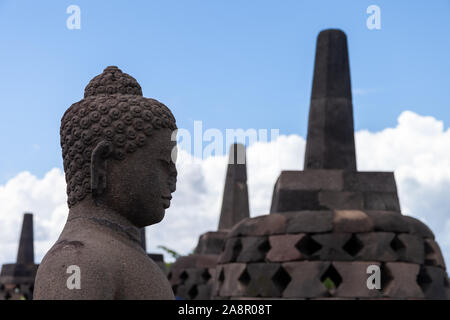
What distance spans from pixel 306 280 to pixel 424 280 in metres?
1.54

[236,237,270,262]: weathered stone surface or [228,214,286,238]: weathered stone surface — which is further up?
[228,214,286,238]: weathered stone surface

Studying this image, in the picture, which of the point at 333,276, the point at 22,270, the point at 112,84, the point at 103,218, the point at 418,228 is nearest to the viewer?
the point at 103,218

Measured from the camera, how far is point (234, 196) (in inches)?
597

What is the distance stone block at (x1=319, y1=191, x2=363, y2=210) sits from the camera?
7.99m

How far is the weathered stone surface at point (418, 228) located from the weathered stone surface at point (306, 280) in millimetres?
1194

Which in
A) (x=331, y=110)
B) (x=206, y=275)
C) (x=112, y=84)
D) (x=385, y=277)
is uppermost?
(x=331, y=110)

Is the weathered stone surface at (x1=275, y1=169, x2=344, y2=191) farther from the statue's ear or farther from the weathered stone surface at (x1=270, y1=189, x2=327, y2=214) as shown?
the statue's ear

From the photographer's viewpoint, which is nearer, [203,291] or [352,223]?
[352,223]

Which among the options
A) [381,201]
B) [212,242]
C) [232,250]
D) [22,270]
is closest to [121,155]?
[232,250]

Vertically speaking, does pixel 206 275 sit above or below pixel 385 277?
above

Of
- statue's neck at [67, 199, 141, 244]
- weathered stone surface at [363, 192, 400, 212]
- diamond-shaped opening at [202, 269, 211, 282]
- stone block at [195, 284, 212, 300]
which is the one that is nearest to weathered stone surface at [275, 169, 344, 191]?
weathered stone surface at [363, 192, 400, 212]

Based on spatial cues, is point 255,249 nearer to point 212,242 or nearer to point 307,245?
point 307,245

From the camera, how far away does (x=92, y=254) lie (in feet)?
9.84
